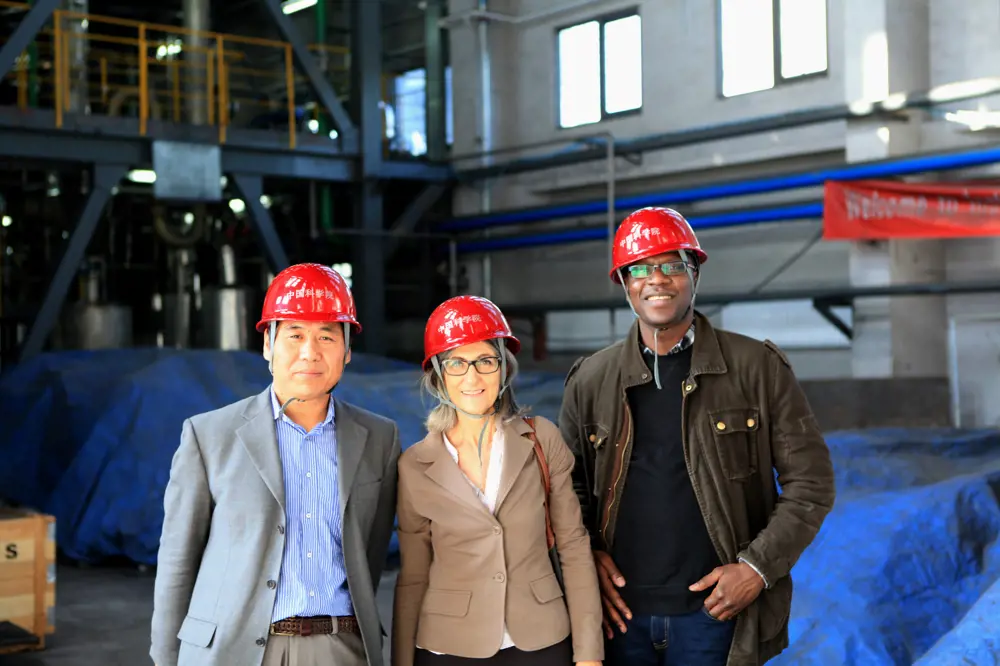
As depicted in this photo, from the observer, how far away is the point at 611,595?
8.93ft

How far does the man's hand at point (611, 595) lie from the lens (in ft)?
8.89

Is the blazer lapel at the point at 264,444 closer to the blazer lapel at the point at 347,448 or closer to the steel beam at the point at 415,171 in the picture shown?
the blazer lapel at the point at 347,448

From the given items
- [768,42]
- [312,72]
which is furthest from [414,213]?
[768,42]

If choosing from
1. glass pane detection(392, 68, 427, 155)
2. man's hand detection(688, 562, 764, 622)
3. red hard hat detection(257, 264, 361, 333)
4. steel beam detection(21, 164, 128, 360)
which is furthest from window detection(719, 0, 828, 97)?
red hard hat detection(257, 264, 361, 333)

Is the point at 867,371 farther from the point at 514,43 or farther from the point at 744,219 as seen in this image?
the point at 514,43

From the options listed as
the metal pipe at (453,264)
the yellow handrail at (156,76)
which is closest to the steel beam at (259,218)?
the yellow handrail at (156,76)

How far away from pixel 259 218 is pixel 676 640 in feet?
35.3

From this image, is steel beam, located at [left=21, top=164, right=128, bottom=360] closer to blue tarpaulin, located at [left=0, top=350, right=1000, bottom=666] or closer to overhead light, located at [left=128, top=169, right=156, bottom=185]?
blue tarpaulin, located at [left=0, top=350, right=1000, bottom=666]

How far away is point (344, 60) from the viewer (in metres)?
17.5

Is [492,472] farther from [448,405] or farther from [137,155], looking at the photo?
[137,155]

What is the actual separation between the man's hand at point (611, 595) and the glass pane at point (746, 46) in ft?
33.0

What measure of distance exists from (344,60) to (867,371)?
10.2 m

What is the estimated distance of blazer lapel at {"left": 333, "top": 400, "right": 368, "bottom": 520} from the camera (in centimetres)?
261

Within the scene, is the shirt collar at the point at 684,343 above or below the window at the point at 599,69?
below
